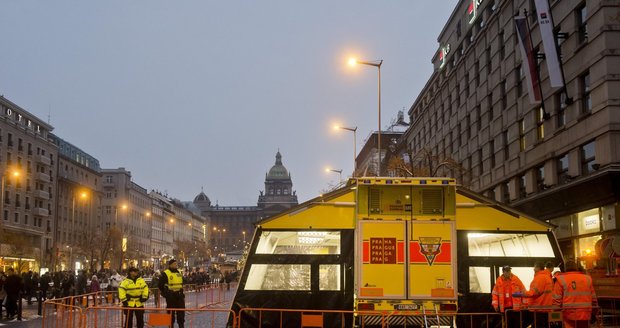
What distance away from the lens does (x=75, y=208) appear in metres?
104

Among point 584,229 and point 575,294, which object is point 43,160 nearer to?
point 584,229

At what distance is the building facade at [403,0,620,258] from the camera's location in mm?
26094

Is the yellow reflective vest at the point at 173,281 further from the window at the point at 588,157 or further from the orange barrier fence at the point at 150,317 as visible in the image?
the window at the point at 588,157

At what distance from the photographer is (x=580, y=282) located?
11.9 meters

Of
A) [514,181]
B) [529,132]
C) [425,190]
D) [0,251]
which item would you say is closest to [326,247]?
[425,190]

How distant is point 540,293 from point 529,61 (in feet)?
70.9

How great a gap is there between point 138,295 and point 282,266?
15.7 ft

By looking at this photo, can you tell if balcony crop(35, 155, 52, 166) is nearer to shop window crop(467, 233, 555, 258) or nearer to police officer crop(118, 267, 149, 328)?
police officer crop(118, 267, 149, 328)

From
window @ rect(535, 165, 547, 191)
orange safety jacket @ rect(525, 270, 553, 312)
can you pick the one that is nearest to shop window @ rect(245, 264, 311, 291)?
orange safety jacket @ rect(525, 270, 553, 312)

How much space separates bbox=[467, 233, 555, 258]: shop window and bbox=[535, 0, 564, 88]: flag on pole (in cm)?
1701

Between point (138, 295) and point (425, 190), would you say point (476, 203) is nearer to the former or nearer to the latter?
point (425, 190)

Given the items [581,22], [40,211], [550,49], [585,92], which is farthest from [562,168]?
[40,211]

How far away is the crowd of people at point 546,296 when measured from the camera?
11.9 m

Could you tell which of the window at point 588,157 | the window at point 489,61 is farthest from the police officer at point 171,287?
the window at point 489,61
